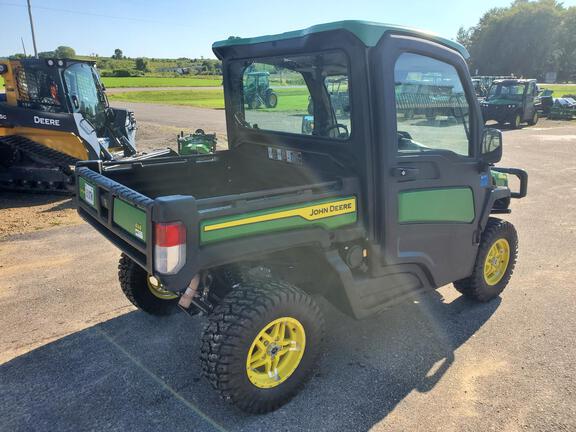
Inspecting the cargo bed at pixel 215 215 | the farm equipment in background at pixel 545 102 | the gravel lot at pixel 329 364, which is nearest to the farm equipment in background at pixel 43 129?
the gravel lot at pixel 329 364

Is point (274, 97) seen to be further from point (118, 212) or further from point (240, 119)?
point (118, 212)

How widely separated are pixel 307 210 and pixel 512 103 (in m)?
20.4

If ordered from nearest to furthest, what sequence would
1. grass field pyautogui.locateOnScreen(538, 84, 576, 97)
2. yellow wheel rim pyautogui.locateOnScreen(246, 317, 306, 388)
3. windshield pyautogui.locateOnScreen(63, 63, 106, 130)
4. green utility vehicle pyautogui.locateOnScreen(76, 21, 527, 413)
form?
green utility vehicle pyautogui.locateOnScreen(76, 21, 527, 413)
yellow wheel rim pyautogui.locateOnScreen(246, 317, 306, 388)
windshield pyautogui.locateOnScreen(63, 63, 106, 130)
grass field pyautogui.locateOnScreen(538, 84, 576, 97)

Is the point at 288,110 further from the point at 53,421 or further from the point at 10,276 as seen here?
the point at 10,276

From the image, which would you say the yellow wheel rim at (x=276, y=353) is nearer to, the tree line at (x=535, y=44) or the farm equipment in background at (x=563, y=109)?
the farm equipment in background at (x=563, y=109)

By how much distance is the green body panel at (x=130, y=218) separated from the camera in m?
2.50

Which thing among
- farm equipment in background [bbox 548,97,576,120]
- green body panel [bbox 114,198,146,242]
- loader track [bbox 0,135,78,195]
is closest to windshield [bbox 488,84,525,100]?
farm equipment in background [bbox 548,97,576,120]

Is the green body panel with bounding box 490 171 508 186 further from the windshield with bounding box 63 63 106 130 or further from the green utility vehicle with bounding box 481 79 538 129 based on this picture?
the green utility vehicle with bounding box 481 79 538 129

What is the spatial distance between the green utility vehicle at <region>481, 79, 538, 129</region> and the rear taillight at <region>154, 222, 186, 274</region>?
20.3 meters

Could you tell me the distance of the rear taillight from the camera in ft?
7.52

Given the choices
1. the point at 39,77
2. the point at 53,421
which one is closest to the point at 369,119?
the point at 53,421

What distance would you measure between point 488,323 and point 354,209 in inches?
73.2

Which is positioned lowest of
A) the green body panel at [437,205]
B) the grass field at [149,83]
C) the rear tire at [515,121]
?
the rear tire at [515,121]

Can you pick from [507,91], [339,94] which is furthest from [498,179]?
[507,91]
